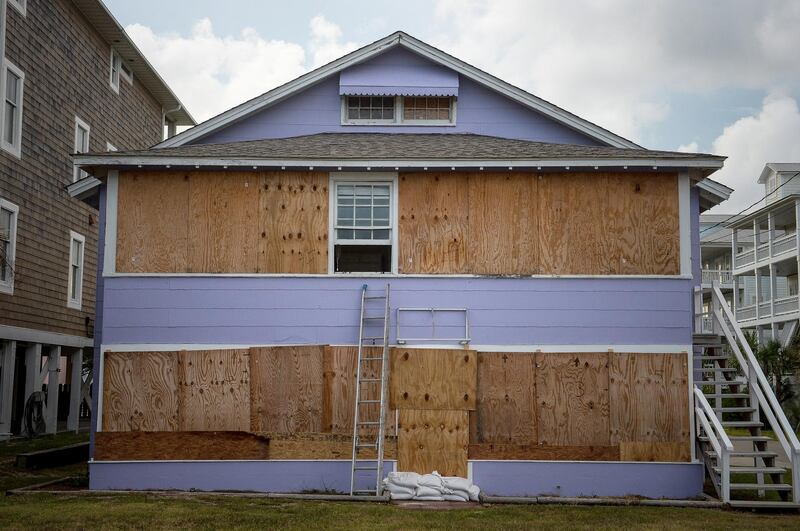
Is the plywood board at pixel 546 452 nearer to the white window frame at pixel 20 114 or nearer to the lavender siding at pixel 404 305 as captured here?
the lavender siding at pixel 404 305

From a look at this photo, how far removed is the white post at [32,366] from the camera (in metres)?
23.0

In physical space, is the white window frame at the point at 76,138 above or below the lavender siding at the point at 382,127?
above

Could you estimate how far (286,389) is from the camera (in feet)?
47.1

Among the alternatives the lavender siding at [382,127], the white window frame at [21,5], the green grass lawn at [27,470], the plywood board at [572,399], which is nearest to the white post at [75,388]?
the green grass lawn at [27,470]

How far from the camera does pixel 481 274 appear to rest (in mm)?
14656

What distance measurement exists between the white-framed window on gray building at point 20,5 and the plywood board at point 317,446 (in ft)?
41.6

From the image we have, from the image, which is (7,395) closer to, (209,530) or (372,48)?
(372,48)

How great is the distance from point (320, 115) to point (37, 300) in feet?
30.5

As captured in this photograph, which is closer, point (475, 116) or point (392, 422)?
point (392, 422)

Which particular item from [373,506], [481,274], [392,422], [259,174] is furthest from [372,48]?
[373,506]

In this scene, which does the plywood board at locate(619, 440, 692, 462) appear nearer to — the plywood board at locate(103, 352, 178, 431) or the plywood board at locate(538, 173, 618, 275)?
the plywood board at locate(538, 173, 618, 275)

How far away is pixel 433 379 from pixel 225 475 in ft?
11.2

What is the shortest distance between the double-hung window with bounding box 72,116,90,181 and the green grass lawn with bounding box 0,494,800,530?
1407 centimetres

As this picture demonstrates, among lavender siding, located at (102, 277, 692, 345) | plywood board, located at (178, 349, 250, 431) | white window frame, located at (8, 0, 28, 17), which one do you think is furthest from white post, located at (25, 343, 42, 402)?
plywood board, located at (178, 349, 250, 431)
